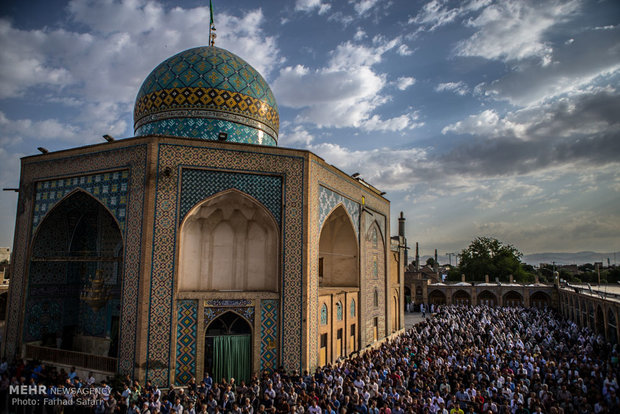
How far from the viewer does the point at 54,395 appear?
6719mm

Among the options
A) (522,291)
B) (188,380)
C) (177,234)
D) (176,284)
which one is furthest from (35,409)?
(522,291)

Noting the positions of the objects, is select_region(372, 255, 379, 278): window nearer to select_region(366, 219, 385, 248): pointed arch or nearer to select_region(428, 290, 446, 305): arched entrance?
select_region(366, 219, 385, 248): pointed arch

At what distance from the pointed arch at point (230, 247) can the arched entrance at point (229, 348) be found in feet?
2.93

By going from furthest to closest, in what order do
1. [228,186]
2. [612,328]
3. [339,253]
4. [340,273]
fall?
[612,328], [339,253], [340,273], [228,186]

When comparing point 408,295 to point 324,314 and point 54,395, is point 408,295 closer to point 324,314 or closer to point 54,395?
point 324,314

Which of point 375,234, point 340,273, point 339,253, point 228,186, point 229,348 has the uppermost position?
point 228,186

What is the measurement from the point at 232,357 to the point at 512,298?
25.1 m

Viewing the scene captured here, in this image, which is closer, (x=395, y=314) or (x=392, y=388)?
(x=392, y=388)

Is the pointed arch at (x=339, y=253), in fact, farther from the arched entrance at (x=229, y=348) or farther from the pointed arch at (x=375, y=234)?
the arched entrance at (x=229, y=348)

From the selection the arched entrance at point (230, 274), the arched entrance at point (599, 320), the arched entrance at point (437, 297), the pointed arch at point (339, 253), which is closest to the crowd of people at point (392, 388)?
the arched entrance at point (230, 274)

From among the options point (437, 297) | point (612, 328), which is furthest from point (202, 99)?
point (437, 297)

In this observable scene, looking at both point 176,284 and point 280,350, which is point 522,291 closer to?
point 280,350

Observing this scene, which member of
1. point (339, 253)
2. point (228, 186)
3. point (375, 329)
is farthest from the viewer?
point (375, 329)

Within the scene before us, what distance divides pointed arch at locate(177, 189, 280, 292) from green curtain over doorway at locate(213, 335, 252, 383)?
123cm
